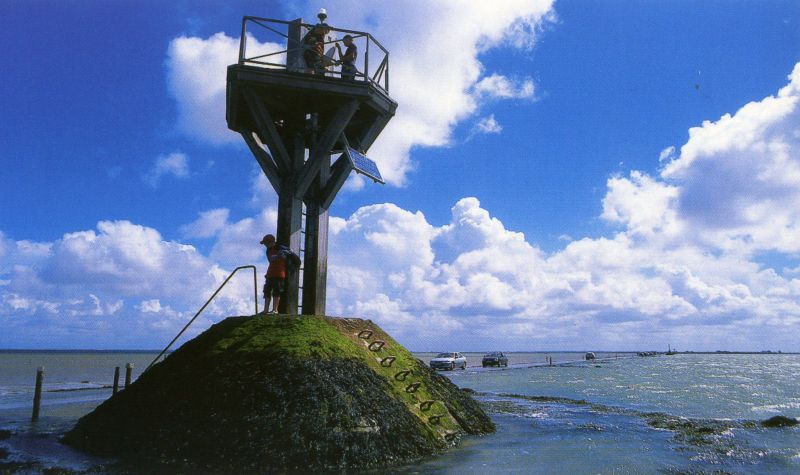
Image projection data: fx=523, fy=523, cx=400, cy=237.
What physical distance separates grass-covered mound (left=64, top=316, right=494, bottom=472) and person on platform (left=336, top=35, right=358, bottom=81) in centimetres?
699

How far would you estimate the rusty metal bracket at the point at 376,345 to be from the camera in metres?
13.8

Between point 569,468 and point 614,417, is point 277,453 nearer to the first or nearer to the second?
point 569,468

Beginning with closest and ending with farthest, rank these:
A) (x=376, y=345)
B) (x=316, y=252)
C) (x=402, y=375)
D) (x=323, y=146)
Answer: (x=402, y=375) < (x=376, y=345) < (x=323, y=146) < (x=316, y=252)

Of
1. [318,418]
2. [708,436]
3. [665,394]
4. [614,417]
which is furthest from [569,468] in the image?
[665,394]

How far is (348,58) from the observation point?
15445mm

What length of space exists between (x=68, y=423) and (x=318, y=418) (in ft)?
41.2

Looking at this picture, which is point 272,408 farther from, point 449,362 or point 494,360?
point 494,360

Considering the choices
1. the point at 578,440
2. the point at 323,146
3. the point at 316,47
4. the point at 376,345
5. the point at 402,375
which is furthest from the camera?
the point at 578,440

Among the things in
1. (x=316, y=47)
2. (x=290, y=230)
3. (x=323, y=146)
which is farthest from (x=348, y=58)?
(x=290, y=230)

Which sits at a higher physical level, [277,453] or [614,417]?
[277,453]

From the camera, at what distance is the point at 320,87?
14453mm

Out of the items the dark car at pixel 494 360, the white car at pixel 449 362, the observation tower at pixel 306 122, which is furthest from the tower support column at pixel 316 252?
the dark car at pixel 494 360

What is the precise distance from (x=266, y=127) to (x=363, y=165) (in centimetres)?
295

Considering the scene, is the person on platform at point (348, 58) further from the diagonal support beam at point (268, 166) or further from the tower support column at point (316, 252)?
the diagonal support beam at point (268, 166)
